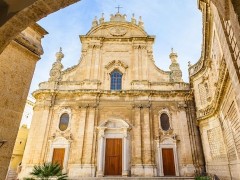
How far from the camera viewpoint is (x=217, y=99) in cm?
995

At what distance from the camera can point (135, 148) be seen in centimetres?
1464

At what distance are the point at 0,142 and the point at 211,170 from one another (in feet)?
42.8

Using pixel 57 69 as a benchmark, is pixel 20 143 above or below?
below

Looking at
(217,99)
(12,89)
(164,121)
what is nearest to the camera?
(12,89)

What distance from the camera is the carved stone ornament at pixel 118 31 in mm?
19922

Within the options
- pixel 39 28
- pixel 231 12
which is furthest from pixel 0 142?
pixel 231 12

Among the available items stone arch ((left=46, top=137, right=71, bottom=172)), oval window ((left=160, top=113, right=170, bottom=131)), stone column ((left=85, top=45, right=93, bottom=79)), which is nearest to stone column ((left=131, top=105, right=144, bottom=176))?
oval window ((left=160, top=113, right=170, bottom=131))

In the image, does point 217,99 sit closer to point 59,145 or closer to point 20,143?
point 59,145

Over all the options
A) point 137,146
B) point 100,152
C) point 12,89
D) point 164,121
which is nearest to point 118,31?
point 164,121

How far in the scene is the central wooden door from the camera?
14297 mm

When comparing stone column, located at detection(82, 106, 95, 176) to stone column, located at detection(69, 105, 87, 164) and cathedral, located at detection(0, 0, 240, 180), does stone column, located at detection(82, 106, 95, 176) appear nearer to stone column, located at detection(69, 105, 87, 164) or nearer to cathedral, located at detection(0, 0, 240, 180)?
cathedral, located at detection(0, 0, 240, 180)

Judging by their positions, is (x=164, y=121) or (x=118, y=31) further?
(x=118, y=31)

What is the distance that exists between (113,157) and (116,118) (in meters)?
3.06

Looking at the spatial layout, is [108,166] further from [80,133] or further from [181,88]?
[181,88]
